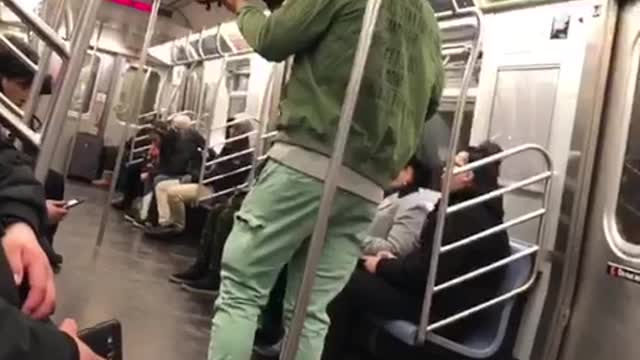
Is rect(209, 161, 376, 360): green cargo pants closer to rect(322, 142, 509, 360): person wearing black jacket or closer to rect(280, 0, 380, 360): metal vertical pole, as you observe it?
rect(280, 0, 380, 360): metal vertical pole

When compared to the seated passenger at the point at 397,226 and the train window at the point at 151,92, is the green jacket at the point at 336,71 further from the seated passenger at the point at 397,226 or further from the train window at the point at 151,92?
the train window at the point at 151,92

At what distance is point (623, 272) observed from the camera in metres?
3.53

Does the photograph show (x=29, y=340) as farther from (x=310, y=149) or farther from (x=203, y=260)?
(x=203, y=260)

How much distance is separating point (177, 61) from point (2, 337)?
775 centimetres

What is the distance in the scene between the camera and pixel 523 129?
4.37 m

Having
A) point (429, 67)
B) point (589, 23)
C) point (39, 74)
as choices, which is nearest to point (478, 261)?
point (589, 23)

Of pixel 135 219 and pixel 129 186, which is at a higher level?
pixel 129 186


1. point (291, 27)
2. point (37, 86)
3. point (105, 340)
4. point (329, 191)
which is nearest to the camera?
point (105, 340)

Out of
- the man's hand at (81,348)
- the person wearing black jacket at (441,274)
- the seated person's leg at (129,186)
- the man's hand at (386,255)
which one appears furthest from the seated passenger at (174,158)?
the man's hand at (81,348)

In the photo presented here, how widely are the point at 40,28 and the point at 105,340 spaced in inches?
22.2

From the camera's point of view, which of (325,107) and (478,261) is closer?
(325,107)

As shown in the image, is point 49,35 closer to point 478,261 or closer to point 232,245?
point 232,245

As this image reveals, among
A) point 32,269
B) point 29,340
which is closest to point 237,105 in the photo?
point 32,269

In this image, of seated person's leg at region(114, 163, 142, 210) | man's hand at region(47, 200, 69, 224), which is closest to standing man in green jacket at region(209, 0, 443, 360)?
man's hand at region(47, 200, 69, 224)
